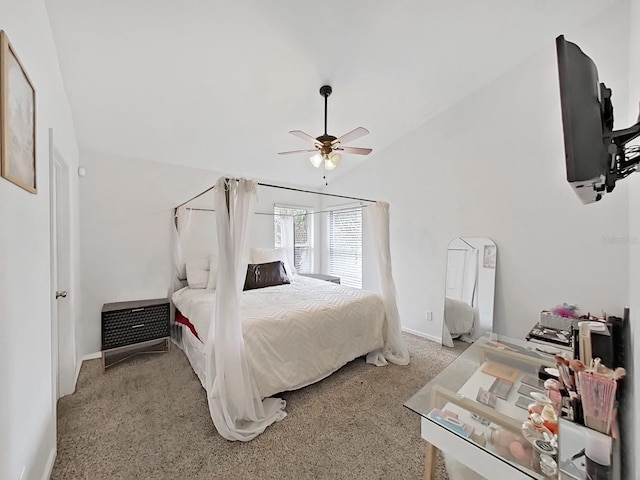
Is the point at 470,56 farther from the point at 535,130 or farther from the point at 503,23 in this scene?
the point at 535,130

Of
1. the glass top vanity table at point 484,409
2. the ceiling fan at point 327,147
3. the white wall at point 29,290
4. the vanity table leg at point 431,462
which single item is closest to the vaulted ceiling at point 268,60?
the ceiling fan at point 327,147

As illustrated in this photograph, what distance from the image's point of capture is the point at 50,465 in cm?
150

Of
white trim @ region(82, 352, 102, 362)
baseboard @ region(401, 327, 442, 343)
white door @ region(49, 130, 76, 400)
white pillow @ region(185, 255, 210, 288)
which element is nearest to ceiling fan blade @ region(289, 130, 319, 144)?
white door @ region(49, 130, 76, 400)

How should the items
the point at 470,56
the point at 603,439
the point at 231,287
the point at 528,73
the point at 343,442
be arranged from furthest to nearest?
the point at 528,73
the point at 470,56
the point at 231,287
the point at 343,442
the point at 603,439

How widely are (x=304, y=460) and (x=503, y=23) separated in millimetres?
3527

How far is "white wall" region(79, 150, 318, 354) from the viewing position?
293cm

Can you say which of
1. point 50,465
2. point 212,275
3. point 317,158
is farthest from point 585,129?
point 212,275

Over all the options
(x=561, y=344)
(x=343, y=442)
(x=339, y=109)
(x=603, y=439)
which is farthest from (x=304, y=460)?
(x=339, y=109)

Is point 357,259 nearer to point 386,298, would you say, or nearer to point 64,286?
point 386,298

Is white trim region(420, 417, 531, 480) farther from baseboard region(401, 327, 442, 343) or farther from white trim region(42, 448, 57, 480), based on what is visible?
baseboard region(401, 327, 442, 343)

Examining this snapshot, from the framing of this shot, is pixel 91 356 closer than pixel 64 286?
No

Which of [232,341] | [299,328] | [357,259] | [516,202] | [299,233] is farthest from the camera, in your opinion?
[299,233]

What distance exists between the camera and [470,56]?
2418mm

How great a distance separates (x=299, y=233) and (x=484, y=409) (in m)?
4.07
